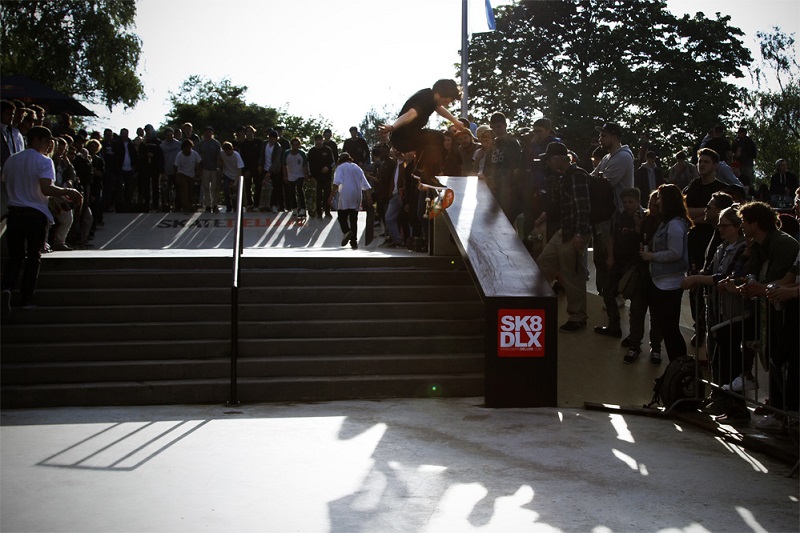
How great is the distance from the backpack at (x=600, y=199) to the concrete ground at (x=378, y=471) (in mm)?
3242

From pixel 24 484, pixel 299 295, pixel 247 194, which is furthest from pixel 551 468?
pixel 247 194

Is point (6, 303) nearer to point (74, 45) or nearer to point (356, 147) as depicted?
point (356, 147)

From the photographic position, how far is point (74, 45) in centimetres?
3406

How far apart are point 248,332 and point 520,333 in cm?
280

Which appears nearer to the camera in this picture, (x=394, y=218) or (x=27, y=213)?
(x=27, y=213)

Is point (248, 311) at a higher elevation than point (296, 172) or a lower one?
lower

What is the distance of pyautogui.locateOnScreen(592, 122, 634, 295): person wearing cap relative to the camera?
1077 centimetres

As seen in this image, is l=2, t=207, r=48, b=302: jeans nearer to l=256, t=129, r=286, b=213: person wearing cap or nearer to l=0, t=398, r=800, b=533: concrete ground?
l=0, t=398, r=800, b=533: concrete ground

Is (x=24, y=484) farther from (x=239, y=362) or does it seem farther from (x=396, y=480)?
(x=239, y=362)

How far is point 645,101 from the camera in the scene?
41.1 metres

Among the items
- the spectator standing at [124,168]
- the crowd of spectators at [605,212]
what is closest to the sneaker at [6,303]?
the crowd of spectators at [605,212]

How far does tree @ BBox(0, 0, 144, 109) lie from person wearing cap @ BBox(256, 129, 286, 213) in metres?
15.1

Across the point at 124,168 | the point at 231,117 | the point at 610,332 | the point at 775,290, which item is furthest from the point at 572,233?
the point at 231,117

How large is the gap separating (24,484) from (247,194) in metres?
17.4
